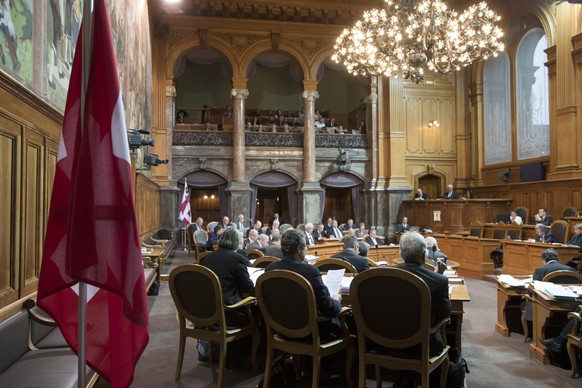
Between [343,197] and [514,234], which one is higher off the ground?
[343,197]

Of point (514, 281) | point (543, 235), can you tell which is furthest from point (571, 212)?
point (514, 281)

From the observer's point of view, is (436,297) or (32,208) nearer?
(436,297)

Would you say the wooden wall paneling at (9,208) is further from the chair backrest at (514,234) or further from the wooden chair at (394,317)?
the chair backrest at (514,234)

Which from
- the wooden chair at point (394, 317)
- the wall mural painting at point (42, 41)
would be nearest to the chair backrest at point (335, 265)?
the wooden chair at point (394, 317)

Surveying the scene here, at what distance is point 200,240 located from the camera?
11.9 m

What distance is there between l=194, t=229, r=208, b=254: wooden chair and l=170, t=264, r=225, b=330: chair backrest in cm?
768

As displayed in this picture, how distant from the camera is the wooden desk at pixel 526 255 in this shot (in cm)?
830

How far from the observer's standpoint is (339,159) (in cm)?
1689

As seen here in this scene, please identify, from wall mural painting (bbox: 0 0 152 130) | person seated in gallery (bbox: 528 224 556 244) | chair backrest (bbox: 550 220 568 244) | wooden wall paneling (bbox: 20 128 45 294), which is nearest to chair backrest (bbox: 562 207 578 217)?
chair backrest (bbox: 550 220 568 244)

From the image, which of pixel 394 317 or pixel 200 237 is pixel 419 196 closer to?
pixel 200 237

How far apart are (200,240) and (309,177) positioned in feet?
19.1

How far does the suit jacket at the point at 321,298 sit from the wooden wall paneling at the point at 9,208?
196 centimetres

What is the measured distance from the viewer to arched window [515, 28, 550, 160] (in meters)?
14.1

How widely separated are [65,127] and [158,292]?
6758 mm
